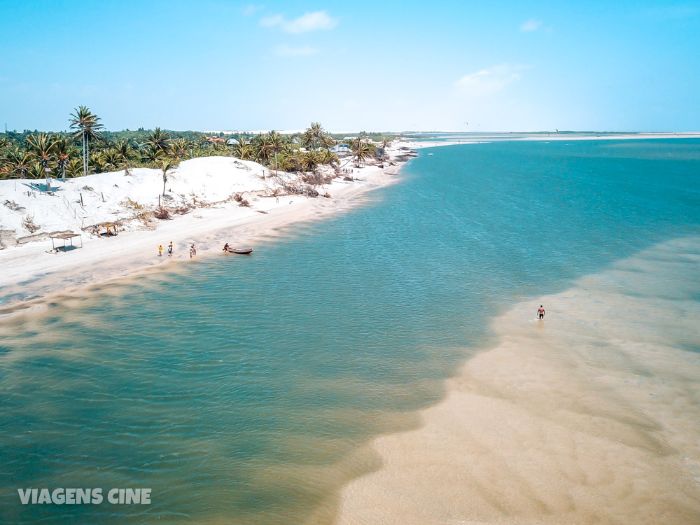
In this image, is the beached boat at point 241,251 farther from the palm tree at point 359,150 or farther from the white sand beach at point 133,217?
the palm tree at point 359,150

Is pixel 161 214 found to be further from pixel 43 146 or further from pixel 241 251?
pixel 241 251

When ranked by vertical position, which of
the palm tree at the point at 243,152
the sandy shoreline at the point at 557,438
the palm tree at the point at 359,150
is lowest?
the sandy shoreline at the point at 557,438

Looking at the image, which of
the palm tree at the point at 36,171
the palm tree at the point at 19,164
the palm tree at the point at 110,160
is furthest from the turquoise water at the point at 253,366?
the palm tree at the point at 110,160

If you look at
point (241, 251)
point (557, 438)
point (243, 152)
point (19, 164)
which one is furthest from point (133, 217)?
point (557, 438)

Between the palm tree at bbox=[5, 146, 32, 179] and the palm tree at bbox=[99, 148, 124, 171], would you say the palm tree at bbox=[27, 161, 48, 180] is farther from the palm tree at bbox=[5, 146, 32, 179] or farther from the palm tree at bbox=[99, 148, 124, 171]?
the palm tree at bbox=[99, 148, 124, 171]

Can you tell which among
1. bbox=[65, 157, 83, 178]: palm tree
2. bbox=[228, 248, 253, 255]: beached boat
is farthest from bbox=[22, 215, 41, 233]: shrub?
bbox=[228, 248, 253, 255]: beached boat

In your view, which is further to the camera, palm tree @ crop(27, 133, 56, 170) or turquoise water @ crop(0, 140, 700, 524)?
palm tree @ crop(27, 133, 56, 170)
